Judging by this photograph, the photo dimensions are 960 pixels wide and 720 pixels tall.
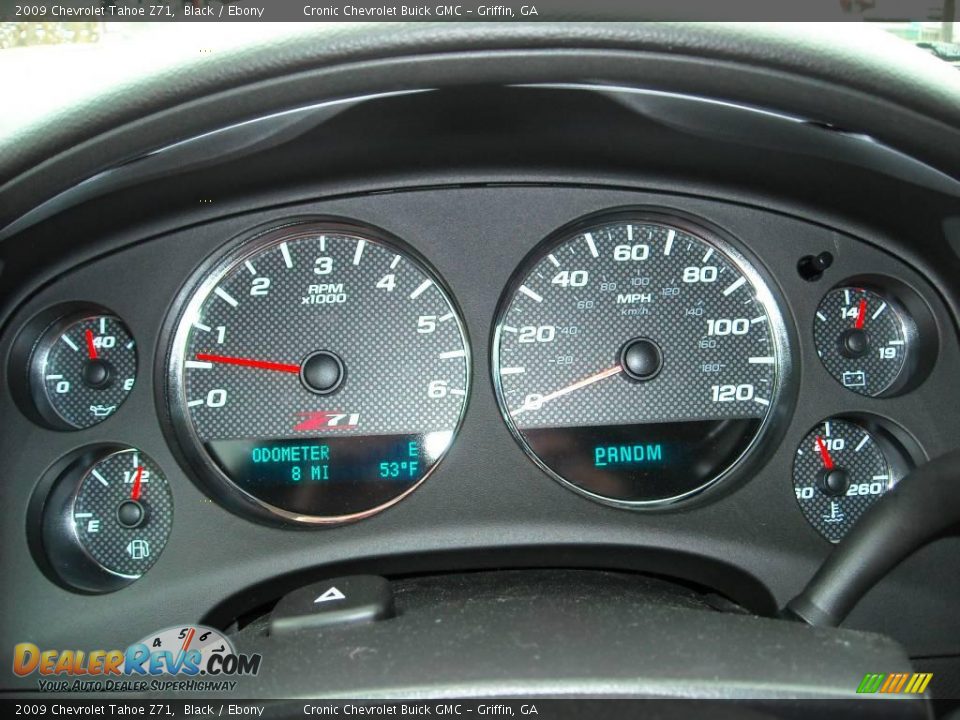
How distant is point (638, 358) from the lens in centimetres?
239

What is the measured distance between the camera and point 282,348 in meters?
2.38

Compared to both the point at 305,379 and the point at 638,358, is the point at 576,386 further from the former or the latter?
the point at 305,379

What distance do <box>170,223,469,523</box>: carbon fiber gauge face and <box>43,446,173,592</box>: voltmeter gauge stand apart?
0.15 meters

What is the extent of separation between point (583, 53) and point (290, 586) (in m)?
1.52

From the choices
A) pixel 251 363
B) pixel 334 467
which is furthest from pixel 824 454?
pixel 251 363

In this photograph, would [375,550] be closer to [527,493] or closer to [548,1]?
[527,493]

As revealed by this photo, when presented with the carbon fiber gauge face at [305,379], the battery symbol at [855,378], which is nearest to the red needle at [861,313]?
the battery symbol at [855,378]

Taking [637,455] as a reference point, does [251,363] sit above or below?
above

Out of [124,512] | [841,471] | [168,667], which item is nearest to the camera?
[168,667]

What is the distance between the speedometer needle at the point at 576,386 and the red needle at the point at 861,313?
68cm

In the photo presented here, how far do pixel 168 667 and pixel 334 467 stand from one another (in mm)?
859

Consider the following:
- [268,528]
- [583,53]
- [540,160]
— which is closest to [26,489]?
[268,528]

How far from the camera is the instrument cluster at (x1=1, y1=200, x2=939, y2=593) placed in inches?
92.8

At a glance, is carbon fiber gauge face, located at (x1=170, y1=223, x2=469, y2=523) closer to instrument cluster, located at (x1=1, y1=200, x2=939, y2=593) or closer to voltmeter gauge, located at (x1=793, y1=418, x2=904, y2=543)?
instrument cluster, located at (x1=1, y1=200, x2=939, y2=593)
